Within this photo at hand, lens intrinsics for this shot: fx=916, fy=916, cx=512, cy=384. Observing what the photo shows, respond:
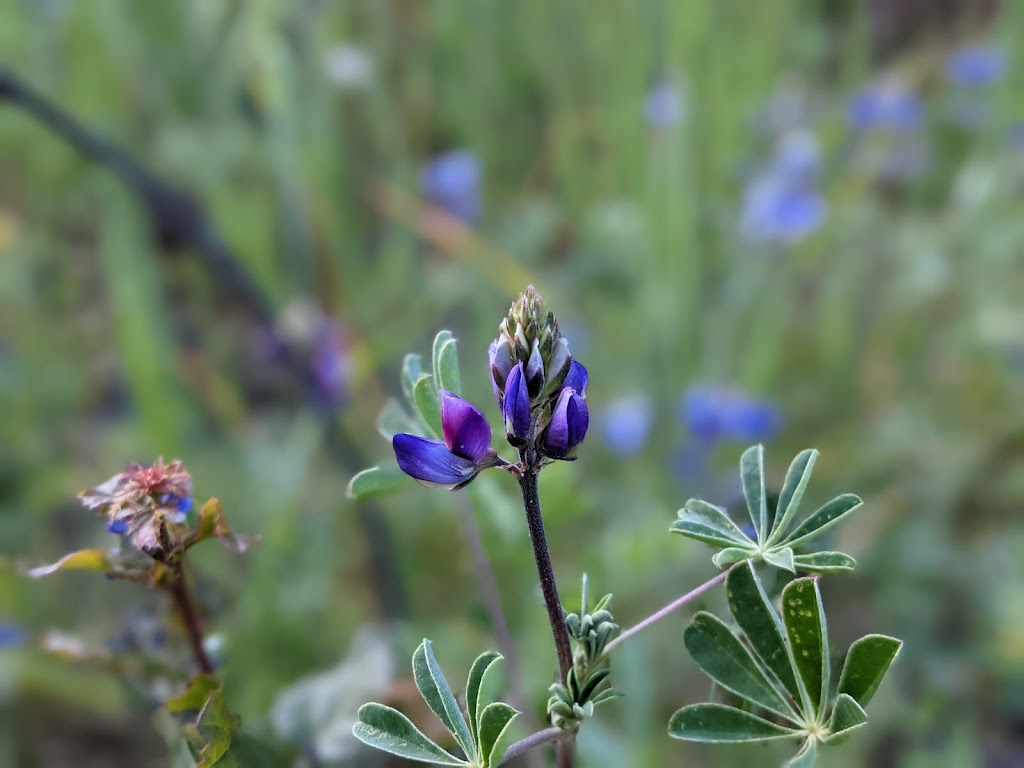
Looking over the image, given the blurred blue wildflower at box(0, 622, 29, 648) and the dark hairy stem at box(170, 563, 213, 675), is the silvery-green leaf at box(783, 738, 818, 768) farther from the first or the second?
the blurred blue wildflower at box(0, 622, 29, 648)

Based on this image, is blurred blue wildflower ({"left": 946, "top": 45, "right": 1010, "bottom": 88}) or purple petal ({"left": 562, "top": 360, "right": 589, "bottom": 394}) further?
blurred blue wildflower ({"left": 946, "top": 45, "right": 1010, "bottom": 88})

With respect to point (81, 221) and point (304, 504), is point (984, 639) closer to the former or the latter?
point (304, 504)

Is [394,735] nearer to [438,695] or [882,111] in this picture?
[438,695]

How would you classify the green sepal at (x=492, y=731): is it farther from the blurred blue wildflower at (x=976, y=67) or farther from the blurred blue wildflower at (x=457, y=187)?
the blurred blue wildflower at (x=976, y=67)

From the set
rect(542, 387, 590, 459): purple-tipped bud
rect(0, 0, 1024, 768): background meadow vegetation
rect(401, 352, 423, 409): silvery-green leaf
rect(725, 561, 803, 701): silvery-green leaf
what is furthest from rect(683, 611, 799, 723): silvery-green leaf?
rect(0, 0, 1024, 768): background meadow vegetation

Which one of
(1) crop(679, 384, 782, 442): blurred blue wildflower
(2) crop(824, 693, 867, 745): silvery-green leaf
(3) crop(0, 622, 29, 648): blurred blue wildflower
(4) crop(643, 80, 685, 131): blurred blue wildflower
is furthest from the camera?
(4) crop(643, 80, 685, 131): blurred blue wildflower

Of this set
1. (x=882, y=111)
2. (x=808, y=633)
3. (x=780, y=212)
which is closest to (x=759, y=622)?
(x=808, y=633)

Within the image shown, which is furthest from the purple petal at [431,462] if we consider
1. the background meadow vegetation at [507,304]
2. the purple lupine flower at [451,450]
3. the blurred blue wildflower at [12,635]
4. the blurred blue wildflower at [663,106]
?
the blurred blue wildflower at [663,106]
